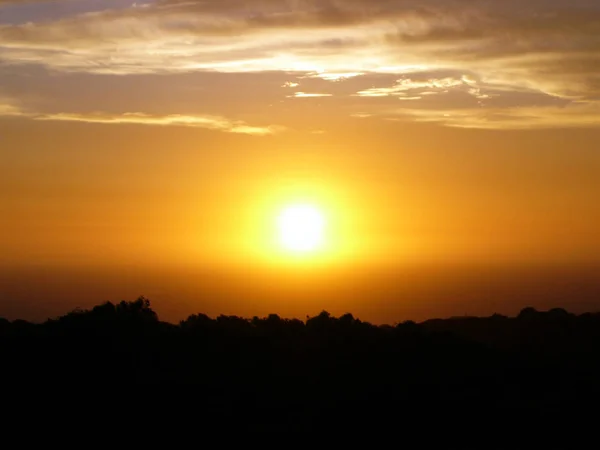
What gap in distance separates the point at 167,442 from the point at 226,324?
20.9ft

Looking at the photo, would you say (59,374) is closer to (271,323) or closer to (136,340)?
(136,340)

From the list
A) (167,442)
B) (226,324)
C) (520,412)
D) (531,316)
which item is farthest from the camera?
(531,316)

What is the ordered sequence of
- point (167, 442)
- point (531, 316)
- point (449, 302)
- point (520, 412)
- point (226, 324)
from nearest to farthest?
point (167, 442) → point (520, 412) → point (226, 324) → point (531, 316) → point (449, 302)

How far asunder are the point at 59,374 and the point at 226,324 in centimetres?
566

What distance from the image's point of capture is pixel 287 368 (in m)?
22.3

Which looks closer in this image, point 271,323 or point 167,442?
point 167,442

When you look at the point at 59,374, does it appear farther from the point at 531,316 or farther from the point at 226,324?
the point at 531,316

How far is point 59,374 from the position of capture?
66.1 ft

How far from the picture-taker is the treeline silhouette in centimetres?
2031

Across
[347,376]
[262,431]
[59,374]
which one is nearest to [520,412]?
[347,376]

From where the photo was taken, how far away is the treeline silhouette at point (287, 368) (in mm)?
20312

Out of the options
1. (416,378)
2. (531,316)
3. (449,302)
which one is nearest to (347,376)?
(416,378)

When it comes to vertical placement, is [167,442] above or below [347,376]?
below

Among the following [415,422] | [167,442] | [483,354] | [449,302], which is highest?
[449,302]
